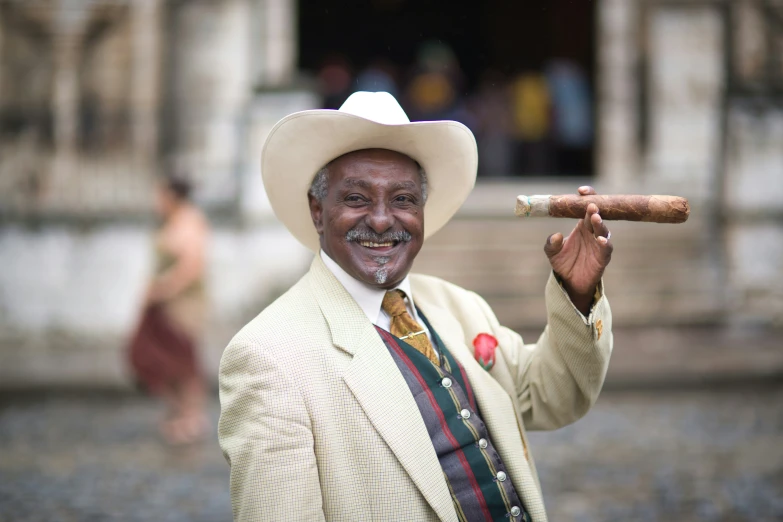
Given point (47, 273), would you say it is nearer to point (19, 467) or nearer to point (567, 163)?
point (19, 467)

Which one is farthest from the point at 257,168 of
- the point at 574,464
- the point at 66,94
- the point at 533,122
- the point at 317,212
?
the point at 317,212

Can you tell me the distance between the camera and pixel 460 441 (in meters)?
2.42

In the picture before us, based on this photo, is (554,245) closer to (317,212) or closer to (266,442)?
(317,212)

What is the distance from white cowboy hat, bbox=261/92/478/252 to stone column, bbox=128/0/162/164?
10.3 m

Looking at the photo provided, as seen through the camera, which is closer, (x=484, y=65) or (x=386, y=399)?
(x=386, y=399)

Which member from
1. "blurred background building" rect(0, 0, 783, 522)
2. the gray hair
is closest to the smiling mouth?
the gray hair

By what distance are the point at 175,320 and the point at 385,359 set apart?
565cm

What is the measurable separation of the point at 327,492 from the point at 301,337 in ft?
1.33

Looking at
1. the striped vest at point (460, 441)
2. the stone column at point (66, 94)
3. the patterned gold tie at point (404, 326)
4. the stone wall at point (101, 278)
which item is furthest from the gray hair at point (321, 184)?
the stone column at point (66, 94)

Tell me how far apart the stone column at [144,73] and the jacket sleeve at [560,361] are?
34.4 ft

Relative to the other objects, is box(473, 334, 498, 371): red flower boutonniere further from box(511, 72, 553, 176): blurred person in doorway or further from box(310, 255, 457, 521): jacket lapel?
box(511, 72, 553, 176): blurred person in doorway

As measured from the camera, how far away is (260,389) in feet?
7.40

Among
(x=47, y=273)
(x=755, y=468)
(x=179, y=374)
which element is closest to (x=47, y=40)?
(x=47, y=273)

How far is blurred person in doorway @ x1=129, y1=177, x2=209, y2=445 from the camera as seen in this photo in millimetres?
7574
